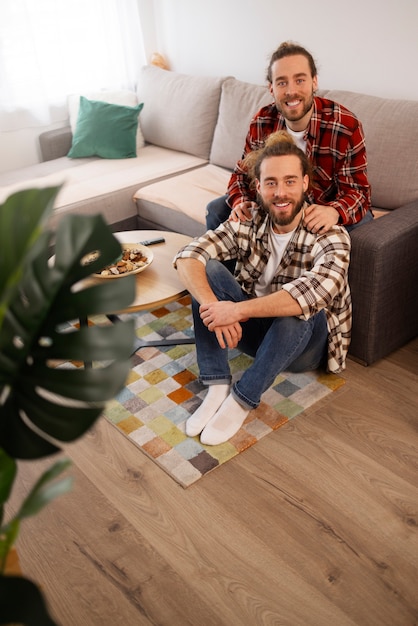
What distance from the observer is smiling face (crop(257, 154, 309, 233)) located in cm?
203

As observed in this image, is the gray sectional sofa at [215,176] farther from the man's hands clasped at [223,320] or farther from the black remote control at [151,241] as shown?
the man's hands clasped at [223,320]

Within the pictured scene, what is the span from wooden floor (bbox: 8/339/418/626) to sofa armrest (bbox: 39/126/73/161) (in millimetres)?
2286

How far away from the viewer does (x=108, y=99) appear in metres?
3.80

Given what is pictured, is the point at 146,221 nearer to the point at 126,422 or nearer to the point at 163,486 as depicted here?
the point at 126,422

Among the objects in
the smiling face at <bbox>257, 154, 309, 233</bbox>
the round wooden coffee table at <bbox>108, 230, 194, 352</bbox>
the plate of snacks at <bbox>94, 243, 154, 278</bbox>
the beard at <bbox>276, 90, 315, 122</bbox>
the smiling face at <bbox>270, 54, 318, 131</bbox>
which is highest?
the smiling face at <bbox>270, 54, 318, 131</bbox>

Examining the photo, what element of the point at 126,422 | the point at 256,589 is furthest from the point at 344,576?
the point at 126,422

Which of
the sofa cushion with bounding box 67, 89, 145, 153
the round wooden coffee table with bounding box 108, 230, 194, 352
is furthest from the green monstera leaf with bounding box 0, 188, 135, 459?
the sofa cushion with bounding box 67, 89, 145, 153

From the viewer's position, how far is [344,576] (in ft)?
5.16

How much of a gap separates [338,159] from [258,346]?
2.50 feet

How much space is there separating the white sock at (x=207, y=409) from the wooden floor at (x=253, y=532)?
19cm

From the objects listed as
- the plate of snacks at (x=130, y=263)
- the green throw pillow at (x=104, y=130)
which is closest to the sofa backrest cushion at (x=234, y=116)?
the green throw pillow at (x=104, y=130)

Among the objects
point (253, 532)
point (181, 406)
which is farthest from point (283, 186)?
point (253, 532)

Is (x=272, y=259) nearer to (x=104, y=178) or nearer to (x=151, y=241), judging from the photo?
(x=151, y=241)

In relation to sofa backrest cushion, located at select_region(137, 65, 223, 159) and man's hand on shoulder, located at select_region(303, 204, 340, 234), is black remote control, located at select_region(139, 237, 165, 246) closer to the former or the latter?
man's hand on shoulder, located at select_region(303, 204, 340, 234)
